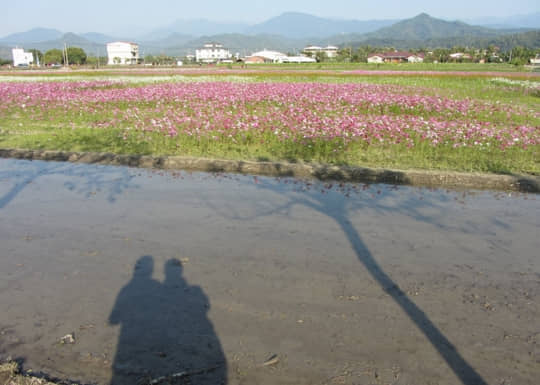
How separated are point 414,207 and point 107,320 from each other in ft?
13.0

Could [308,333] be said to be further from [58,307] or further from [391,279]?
[58,307]

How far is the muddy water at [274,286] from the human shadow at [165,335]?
1 centimetres

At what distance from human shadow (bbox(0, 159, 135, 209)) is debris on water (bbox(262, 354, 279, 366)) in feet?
12.7

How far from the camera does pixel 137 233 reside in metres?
4.70

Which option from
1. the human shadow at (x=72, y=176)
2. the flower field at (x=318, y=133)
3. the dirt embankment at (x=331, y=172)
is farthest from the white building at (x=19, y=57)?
the dirt embankment at (x=331, y=172)

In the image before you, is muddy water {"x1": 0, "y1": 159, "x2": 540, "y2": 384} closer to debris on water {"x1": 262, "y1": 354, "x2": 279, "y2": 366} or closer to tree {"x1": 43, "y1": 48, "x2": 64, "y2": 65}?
debris on water {"x1": 262, "y1": 354, "x2": 279, "y2": 366}

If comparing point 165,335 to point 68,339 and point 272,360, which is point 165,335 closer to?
point 68,339

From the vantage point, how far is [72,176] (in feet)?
23.3

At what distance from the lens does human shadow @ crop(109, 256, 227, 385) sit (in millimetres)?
2572

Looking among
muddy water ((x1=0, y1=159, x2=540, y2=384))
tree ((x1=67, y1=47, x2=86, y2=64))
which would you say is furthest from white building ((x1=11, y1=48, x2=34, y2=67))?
muddy water ((x1=0, y1=159, x2=540, y2=384))

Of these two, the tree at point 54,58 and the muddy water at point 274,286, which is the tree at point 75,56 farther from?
the muddy water at point 274,286

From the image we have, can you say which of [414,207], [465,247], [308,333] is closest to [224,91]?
[414,207]

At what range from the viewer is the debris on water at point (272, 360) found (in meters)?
2.66

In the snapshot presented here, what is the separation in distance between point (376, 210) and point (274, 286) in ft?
7.63
